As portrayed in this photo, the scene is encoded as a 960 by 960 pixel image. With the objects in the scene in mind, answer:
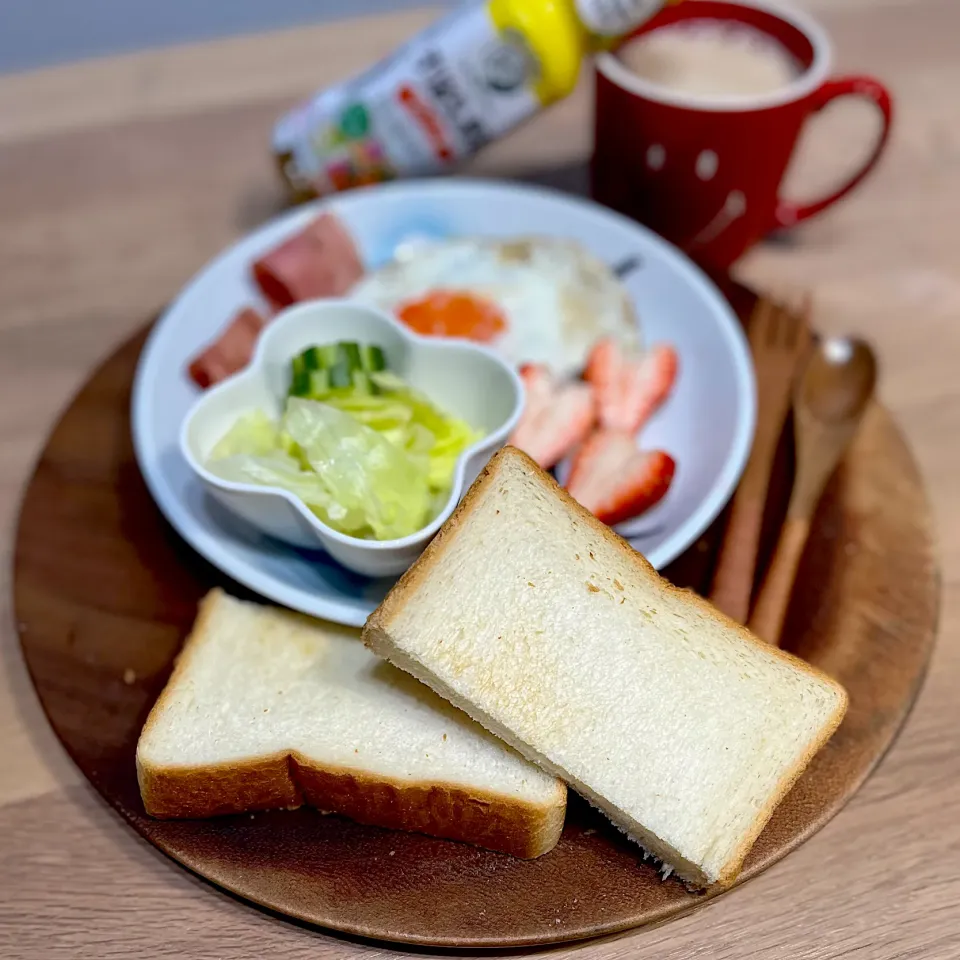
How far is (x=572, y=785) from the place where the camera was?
3.46 ft

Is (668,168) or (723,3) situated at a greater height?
(723,3)

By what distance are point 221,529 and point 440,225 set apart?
783 mm

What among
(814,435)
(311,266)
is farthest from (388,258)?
(814,435)

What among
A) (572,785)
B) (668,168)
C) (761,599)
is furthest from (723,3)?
(572,785)

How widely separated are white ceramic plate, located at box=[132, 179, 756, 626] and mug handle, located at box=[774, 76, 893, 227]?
11.8 inches

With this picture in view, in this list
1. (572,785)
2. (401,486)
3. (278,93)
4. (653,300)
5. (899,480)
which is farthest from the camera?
(278,93)

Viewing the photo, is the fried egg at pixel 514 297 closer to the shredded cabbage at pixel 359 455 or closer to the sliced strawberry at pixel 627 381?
the sliced strawberry at pixel 627 381

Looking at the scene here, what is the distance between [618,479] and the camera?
4.39 ft

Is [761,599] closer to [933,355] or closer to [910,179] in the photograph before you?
[933,355]

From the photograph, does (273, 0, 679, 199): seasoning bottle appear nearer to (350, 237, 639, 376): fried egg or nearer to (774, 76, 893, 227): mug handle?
(350, 237, 639, 376): fried egg

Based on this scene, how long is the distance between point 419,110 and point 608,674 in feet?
3.72

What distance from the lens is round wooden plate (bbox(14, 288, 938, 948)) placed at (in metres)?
1.03

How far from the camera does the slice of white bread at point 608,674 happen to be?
1.04 m

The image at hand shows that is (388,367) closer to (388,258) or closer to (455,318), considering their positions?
(455,318)
